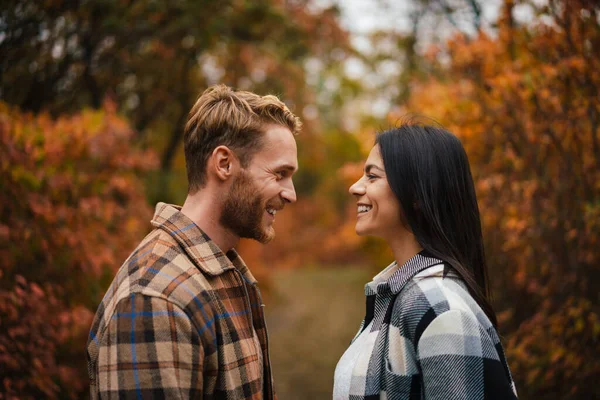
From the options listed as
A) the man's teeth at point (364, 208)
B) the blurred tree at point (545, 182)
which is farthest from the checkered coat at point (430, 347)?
the blurred tree at point (545, 182)

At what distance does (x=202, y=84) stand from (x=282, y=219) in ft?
32.3

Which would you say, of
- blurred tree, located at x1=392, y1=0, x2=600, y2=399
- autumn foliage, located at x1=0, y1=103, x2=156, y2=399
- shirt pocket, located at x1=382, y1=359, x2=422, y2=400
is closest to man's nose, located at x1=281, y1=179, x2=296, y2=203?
shirt pocket, located at x1=382, y1=359, x2=422, y2=400

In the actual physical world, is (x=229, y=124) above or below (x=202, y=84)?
below

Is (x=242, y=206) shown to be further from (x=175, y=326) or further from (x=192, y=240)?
(x=175, y=326)

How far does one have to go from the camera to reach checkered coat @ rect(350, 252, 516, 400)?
1.74 meters

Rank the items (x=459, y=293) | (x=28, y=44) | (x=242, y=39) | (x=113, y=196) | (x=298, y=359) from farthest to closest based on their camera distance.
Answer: (x=298, y=359) < (x=242, y=39) < (x=113, y=196) < (x=28, y=44) < (x=459, y=293)

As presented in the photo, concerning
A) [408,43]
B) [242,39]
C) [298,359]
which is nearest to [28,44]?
[242,39]

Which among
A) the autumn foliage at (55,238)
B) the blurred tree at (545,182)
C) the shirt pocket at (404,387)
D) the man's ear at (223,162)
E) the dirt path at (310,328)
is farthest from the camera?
the dirt path at (310,328)

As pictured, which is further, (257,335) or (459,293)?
(257,335)

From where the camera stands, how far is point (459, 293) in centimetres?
188

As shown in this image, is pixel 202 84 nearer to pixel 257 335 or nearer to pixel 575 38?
pixel 575 38

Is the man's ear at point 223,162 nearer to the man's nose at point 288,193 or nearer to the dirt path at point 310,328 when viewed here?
the man's nose at point 288,193

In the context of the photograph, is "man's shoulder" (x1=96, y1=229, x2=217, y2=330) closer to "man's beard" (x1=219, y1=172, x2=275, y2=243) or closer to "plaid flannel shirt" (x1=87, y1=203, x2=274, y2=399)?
"plaid flannel shirt" (x1=87, y1=203, x2=274, y2=399)

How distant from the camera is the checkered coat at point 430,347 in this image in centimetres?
174
